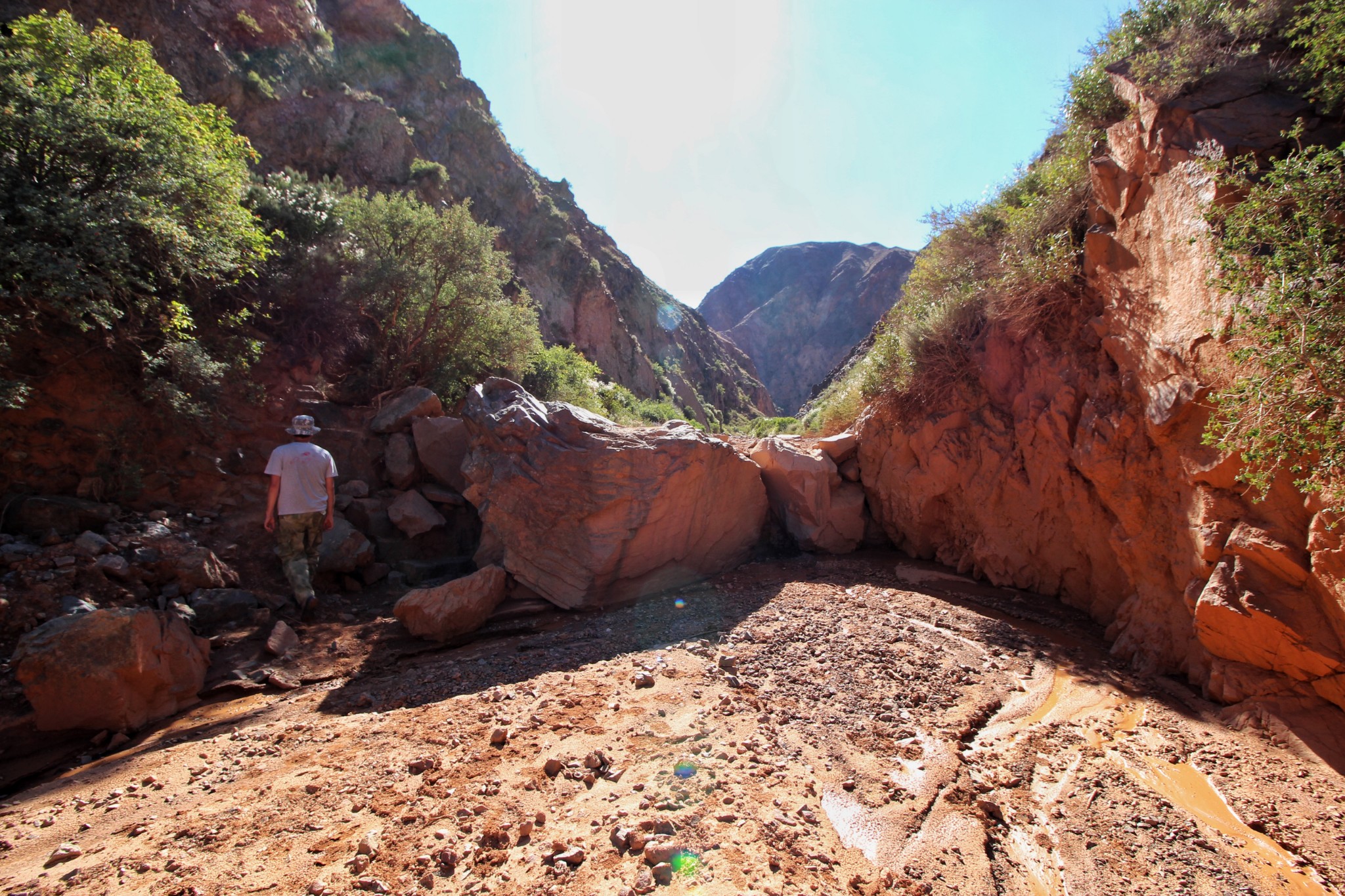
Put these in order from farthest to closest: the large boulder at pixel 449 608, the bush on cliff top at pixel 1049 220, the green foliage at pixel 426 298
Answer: the green foliage at pixel 426 298
the large boulder at pixel 449 608
the bush on cliff top at pixel 1049 220

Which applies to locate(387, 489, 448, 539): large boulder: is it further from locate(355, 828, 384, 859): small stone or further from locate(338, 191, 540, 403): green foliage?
locate(355, 828, 384, 859): small stone

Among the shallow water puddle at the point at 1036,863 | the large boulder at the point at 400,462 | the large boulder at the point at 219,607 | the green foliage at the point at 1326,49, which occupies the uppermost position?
the green foliage at the point at 1326,49

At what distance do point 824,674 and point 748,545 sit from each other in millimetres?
3247

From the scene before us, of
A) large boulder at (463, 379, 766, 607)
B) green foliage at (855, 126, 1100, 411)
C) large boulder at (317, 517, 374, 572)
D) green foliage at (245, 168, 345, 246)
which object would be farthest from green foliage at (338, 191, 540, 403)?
green foliage at (855, 126, 1100, 411)

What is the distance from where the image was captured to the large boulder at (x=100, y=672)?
3.55 meters

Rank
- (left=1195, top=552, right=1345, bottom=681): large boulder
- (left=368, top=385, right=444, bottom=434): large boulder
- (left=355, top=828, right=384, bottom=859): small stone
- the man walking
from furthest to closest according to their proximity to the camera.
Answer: (left=368, top=385, right=444, bottom=434): large boulder → the man walking → (left=1195, top=552, right=1345, bottom=681): large boulder → (left=355, top=828, right=384, bottom=859): small stone

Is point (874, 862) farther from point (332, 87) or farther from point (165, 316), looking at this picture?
point (332, 87)

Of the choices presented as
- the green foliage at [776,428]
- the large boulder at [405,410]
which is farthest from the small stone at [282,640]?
the green foliage at [776,428]

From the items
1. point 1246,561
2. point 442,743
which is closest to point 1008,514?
point 1246,561

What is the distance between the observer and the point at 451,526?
741 cm

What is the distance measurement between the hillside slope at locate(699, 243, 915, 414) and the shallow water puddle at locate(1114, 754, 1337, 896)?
65.8m

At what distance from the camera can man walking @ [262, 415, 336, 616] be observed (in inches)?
212

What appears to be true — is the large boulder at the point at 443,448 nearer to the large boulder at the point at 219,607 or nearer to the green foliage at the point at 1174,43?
the large boulder at the point at 219,607

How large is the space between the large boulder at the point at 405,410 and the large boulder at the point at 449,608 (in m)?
3.15
